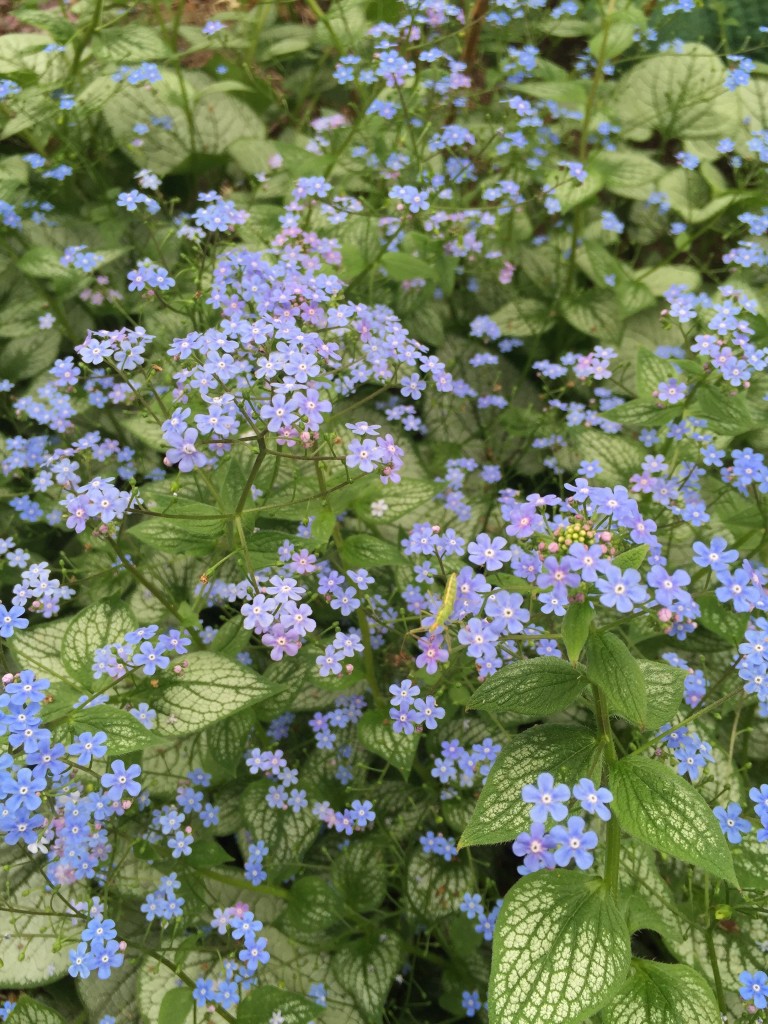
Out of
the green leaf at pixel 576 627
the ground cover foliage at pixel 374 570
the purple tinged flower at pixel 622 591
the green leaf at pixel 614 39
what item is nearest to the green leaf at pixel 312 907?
the ground cover foliage at pixel 374 570

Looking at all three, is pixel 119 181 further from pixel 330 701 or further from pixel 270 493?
pixel 330 701

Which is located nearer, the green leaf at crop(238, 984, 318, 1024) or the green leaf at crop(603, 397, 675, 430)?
the green leaf at crop(238, 984, 318, 1024)

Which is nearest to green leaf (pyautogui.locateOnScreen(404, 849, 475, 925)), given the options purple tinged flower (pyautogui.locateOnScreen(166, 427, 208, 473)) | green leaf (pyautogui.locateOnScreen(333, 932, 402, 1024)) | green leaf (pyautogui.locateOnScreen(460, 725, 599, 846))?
green leaf (pyautogui.locateOnScreen(333, 932, 402, 1024))

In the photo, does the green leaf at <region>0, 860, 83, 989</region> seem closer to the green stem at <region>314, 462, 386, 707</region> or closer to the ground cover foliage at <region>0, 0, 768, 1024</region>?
the ground cover foliage at <region>0, 0, 768, 1024</region>

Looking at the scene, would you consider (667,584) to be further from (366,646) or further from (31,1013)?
(31,1013)

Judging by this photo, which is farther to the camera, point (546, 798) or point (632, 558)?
point (632, 558)

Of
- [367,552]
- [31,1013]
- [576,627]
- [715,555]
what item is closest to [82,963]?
[31,1013]
